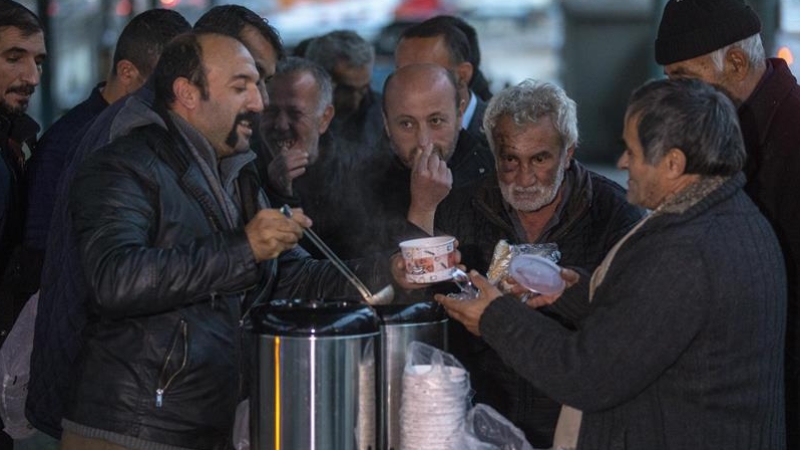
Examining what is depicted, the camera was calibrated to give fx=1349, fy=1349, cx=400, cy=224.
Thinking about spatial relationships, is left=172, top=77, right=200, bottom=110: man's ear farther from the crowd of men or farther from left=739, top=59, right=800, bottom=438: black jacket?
left=739, top=59, right=800, bottom=438: black jacket

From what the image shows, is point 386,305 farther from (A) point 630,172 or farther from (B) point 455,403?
(A) point 630,172

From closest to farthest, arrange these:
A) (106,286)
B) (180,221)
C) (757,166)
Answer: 1. (106,286)
2. (180,221)
3. (757,166)

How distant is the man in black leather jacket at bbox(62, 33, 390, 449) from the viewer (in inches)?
139

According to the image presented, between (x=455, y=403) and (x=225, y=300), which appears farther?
(x=225, y=300)

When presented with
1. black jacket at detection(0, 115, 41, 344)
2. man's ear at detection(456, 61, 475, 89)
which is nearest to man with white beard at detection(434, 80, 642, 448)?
black jacket at detection(0, 115, 41, 344)

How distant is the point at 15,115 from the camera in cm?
557

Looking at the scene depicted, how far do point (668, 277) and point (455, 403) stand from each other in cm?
69

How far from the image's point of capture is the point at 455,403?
358 cm

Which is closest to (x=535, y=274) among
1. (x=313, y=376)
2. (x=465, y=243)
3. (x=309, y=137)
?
(x=313, y=376)

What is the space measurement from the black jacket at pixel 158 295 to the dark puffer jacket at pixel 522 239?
3.07 ft

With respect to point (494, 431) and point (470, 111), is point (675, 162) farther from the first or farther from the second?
point (470, 111)

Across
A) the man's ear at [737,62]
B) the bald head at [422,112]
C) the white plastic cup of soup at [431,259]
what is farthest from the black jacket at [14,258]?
the man's ear at [737,62]

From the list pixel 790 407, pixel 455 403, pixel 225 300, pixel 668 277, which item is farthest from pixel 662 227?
pixel 790 407

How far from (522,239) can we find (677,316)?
1.33 m
